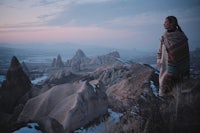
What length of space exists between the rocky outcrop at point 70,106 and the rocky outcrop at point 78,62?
8343cm

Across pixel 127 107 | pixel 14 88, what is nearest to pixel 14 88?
pixel 14 88

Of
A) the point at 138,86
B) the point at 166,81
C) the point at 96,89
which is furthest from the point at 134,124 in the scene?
the point at 96,89

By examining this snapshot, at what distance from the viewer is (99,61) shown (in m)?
110

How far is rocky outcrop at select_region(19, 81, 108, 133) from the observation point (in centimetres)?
638

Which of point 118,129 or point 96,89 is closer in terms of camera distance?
point 118,129

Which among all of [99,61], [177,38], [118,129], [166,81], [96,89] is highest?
[177,38]

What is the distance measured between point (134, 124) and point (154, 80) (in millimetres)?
5348

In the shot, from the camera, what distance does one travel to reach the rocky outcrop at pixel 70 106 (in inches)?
251

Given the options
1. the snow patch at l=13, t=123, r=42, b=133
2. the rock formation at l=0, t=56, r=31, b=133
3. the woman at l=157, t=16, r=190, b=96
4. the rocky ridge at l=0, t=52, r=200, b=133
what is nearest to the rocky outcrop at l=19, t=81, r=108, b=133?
the rocky ridge at l=0, t=52, r=200, b=133

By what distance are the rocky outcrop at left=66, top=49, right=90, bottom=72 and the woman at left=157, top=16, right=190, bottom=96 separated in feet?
287

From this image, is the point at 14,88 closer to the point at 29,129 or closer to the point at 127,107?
the point at 127,107

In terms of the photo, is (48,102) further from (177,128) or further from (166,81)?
(177,128)

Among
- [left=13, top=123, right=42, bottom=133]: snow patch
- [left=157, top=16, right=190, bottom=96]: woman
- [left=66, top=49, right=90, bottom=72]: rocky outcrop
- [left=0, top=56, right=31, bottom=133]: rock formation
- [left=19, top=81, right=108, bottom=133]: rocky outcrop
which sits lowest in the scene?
[left=66, top=49, right=90, bottom=72]: rocky outcrop

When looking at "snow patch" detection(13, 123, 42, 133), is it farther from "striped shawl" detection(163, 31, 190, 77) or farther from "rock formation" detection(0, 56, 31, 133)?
"rock formation" detection(0, 56, 31, 133)
